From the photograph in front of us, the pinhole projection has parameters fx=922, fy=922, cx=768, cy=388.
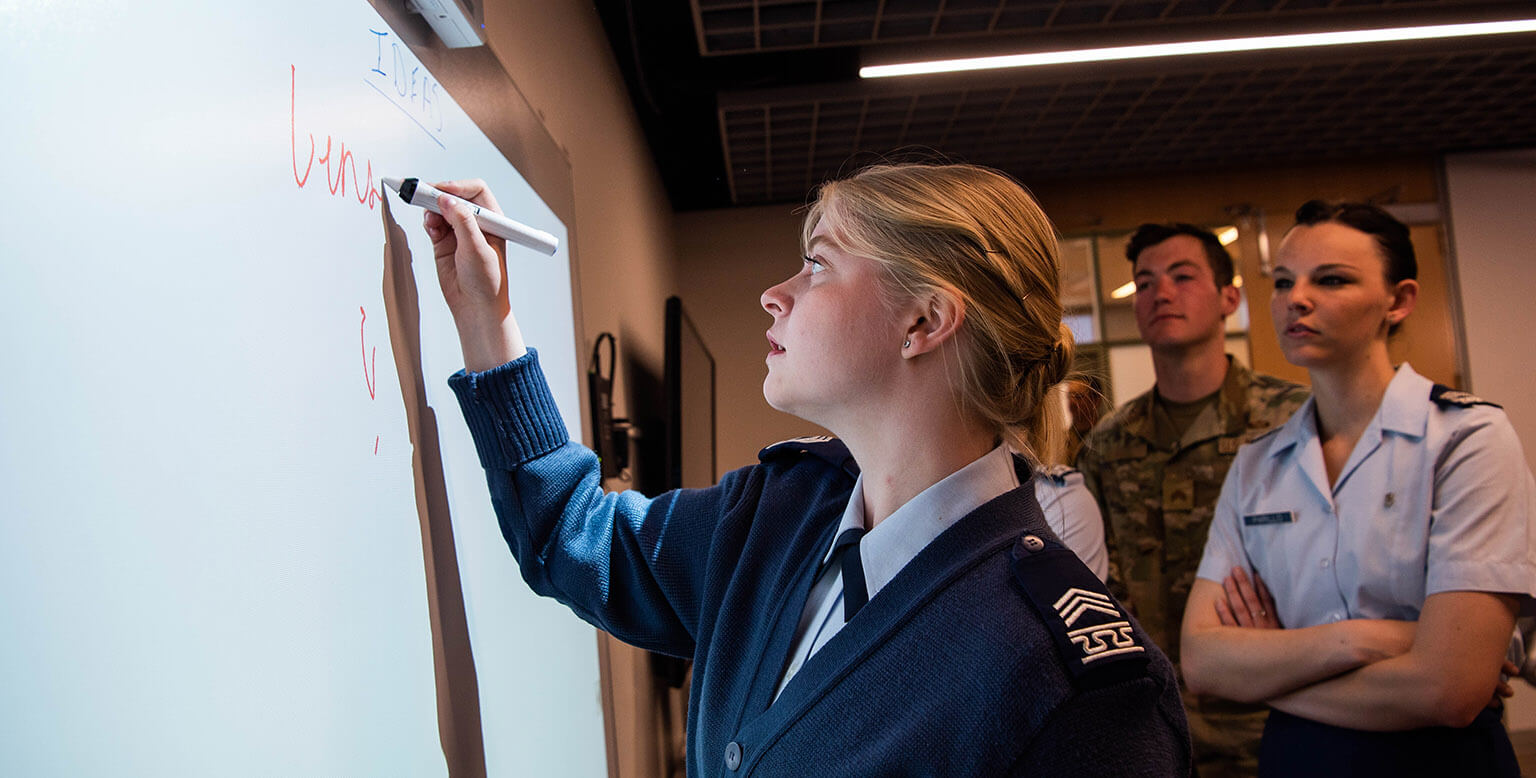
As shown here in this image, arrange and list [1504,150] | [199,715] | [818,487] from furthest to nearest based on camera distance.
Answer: [1504,150], [818,487], [199,715]

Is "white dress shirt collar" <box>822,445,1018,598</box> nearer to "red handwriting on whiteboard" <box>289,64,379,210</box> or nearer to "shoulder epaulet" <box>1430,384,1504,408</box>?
"red handwriting on whiteboard" <box>289,64,379,210</box>

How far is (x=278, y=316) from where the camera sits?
2.17 feet

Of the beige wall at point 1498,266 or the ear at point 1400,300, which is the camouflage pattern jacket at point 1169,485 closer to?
the ear at point 1400,300

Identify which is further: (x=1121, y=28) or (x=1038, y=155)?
(x=1038, y=155)

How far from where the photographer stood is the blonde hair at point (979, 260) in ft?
3.19

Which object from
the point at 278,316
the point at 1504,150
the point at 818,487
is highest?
the point at 1504,150

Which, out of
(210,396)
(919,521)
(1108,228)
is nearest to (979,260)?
(919,521)

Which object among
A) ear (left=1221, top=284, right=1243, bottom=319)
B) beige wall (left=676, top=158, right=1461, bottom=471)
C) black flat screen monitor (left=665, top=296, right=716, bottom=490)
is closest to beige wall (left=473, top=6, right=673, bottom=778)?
black flat screen monitor (left=665, top=296, right=716, bottom=490)

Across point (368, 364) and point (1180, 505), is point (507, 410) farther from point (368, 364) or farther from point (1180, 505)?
point (1180, 505)

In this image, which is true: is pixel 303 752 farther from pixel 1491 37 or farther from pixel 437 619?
pixel 1491 37

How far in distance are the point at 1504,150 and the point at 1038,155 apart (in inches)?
94.9

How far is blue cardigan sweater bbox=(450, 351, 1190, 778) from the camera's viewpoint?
74 centimetres

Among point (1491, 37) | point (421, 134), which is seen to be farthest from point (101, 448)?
point (1491, 37)

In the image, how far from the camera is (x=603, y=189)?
2418 millimetres
